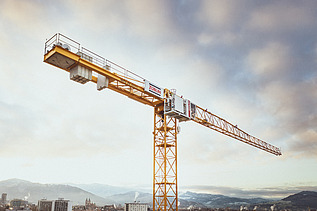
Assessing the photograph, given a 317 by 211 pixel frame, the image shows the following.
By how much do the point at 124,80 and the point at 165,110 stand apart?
26.3ft

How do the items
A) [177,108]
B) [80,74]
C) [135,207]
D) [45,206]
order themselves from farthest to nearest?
[45,206], [135,207], [177,108], [80,74]

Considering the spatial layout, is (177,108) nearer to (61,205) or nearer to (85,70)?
(85,70)

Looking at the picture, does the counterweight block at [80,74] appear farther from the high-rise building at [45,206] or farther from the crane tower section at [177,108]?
the high-rise building at [45,206]

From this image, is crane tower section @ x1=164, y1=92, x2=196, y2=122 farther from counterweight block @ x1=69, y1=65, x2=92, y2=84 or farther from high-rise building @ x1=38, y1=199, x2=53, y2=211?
high-rise building @ x1=38, y1=199, x2=53, y2=211

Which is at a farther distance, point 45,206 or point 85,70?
point 45,206

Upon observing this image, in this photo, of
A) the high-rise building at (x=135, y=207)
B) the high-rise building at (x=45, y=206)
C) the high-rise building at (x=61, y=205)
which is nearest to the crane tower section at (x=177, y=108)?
the high-rise building at (x=135, y=207)

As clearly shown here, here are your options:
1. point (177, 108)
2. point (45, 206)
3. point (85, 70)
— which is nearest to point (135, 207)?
point (45, 206)

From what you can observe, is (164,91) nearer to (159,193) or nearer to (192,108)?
(192,108)

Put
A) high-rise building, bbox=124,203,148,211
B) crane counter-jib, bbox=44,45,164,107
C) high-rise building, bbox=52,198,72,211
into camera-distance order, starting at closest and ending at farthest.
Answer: crane counter-jib, bbox=44,45,164,107 < high-rise building, bbox=124,203,148,211 < high-rise building, bbox=52,198,72,211

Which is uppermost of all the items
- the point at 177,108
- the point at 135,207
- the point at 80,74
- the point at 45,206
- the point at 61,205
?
the point at 80,74

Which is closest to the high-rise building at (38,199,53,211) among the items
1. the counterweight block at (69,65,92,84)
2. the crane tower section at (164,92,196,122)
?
the crane tower section at (164,92,196,122)

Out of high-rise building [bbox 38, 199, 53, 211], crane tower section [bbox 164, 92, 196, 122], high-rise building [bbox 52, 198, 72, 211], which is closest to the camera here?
crane tower section [bbox 164, 92, 196, 122]

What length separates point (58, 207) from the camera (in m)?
190

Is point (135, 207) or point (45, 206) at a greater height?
point (135, 207)
